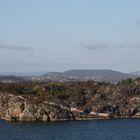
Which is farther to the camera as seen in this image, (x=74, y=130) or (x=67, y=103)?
(x=67, y=103)

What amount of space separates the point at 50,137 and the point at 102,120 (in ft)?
150

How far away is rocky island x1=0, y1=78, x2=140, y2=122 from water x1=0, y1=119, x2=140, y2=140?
31.5ft

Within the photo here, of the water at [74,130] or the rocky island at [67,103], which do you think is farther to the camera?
the rocky island at [67,103]

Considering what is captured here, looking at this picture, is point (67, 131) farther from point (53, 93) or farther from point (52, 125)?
point (53, 93)

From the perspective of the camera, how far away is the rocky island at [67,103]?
547ft

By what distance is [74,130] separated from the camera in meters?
136

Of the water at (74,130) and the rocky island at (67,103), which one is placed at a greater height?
the rocky island at (67,103)

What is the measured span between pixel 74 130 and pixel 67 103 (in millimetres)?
40865

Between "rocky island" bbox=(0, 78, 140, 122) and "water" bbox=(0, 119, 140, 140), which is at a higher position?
"rocky island" bbox=(0, 78, 140, 122)

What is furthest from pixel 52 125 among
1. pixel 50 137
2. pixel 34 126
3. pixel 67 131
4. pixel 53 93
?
pixel 53 93

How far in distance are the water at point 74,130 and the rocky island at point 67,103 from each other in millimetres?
9612

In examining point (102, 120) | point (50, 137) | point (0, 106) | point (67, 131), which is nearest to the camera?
point (50, 137)

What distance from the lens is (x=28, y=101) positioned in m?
171

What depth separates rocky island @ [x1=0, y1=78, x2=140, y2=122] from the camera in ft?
547
